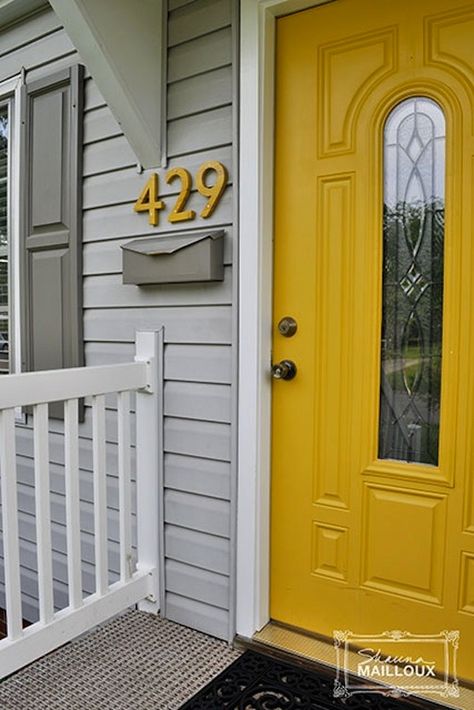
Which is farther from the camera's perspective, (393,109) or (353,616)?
(353,616)

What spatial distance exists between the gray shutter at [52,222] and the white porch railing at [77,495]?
534 mm

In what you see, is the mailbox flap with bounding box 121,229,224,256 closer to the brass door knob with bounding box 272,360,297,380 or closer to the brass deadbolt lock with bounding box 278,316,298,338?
the brass deadbolt lock with bounding box 278,316,298,338

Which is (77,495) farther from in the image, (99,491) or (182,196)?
(182,196)

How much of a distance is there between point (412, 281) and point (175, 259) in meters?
0.79

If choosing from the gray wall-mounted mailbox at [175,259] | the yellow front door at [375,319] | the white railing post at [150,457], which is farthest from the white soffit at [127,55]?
the white railing post at [150,457]

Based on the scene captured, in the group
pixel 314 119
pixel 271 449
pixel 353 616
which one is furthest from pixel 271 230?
pixel 353 616

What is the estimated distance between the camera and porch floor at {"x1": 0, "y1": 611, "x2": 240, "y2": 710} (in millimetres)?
1577

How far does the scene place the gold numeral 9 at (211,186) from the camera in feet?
5.93

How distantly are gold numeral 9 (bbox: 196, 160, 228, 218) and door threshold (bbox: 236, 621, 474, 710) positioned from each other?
1435mm

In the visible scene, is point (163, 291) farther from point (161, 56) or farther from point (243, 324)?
point (161, 56)

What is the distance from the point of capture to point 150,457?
2.01 meters

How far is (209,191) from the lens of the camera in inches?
72.3

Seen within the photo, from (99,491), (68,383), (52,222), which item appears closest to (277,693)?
(99,491)

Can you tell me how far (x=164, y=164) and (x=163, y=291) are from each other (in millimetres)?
460
